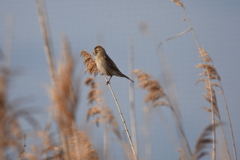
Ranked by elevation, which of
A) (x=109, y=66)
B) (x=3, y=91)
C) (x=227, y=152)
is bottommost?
(x=227, y=152)

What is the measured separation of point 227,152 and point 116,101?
1662mm

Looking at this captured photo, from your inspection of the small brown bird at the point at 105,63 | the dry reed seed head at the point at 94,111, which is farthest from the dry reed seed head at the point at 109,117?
the small brown bird at the point at 105,63

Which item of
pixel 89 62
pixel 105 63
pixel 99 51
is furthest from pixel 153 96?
pixel 99 51

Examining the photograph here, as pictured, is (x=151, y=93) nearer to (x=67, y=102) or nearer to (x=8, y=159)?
(x=8, y=159)

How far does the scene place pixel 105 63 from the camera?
604 cm

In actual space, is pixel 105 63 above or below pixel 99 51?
below

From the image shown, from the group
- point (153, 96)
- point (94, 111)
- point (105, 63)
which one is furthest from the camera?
point (105, 63)

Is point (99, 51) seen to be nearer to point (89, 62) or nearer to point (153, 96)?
point (89, 62)

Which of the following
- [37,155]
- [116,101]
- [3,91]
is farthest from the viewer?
[116,101]

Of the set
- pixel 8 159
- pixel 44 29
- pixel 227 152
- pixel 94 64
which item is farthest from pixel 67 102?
pixel 227 152

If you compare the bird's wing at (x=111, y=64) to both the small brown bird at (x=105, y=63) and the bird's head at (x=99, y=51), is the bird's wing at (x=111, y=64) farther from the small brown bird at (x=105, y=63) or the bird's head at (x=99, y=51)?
the bird's head at (x=99, y=51)

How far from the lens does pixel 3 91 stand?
2.74 meters

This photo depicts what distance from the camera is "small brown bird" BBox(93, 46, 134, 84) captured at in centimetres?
599

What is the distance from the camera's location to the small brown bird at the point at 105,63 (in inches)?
236
